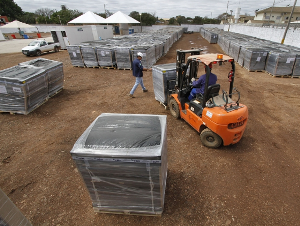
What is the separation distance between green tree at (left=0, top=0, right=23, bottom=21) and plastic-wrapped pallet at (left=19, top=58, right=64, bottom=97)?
60.9m

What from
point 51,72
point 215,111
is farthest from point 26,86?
point 215,111

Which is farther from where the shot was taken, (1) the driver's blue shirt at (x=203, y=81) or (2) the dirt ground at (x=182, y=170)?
(1) the driver's blue shirt at (x=203, y=81)

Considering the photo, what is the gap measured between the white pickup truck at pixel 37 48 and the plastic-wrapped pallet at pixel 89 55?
8.89 meters

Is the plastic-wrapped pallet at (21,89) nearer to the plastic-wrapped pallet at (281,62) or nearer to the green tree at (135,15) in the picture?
the plastic-wrapped pallet at (281,62)

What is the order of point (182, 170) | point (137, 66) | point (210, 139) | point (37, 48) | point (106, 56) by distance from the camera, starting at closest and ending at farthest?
point (182, 170) → point (210, 139) → point (137, 66) → point (106, 56) → point (37, 48)

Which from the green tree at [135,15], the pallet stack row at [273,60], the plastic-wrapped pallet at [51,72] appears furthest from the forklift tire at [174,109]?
the green tree at [135,15]

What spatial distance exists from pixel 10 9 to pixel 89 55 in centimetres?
5860

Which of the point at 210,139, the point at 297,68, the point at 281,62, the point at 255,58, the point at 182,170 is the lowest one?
the point at 182,170

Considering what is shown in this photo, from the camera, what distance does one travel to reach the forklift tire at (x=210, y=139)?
4.51m

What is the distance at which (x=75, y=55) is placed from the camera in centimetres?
1332

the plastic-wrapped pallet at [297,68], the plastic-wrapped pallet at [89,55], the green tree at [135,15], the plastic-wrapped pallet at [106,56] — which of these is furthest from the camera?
the green tree at [135,15]

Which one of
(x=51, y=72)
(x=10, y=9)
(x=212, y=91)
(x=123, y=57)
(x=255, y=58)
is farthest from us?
(x=10, y=9)

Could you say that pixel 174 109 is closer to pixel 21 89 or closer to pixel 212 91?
pixel 212 91

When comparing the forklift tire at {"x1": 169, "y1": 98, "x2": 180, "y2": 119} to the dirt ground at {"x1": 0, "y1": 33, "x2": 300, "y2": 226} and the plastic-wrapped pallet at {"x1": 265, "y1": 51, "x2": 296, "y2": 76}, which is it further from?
the plastic-wrapped pallet at {"x1": 265, "y1": 51, "x2": 296, "y2": 76}
